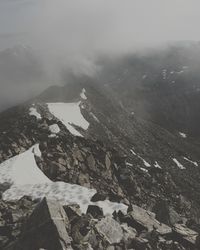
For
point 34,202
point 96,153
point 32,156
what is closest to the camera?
point 34,202

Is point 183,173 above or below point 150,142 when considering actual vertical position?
below

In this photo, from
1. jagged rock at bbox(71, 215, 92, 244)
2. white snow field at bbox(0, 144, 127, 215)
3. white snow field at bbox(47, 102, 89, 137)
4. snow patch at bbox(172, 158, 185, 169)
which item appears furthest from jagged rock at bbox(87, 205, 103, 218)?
snow patch at bbox(172, 158, 185, 169)

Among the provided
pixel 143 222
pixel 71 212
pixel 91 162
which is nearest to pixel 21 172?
pixel 71 212

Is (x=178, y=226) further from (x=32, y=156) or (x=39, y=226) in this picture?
(x=32, y=156)

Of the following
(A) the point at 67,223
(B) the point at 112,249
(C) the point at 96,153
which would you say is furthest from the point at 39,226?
(C) the point at 96,153

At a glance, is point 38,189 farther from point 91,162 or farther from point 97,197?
point 91,162

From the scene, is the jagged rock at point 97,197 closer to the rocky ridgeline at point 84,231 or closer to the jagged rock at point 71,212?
the rocky ridgeline at point 84,231

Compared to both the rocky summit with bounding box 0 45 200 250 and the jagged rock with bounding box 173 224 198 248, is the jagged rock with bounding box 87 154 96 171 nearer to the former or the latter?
the rocky summit with bounding box 0 45 200 250
